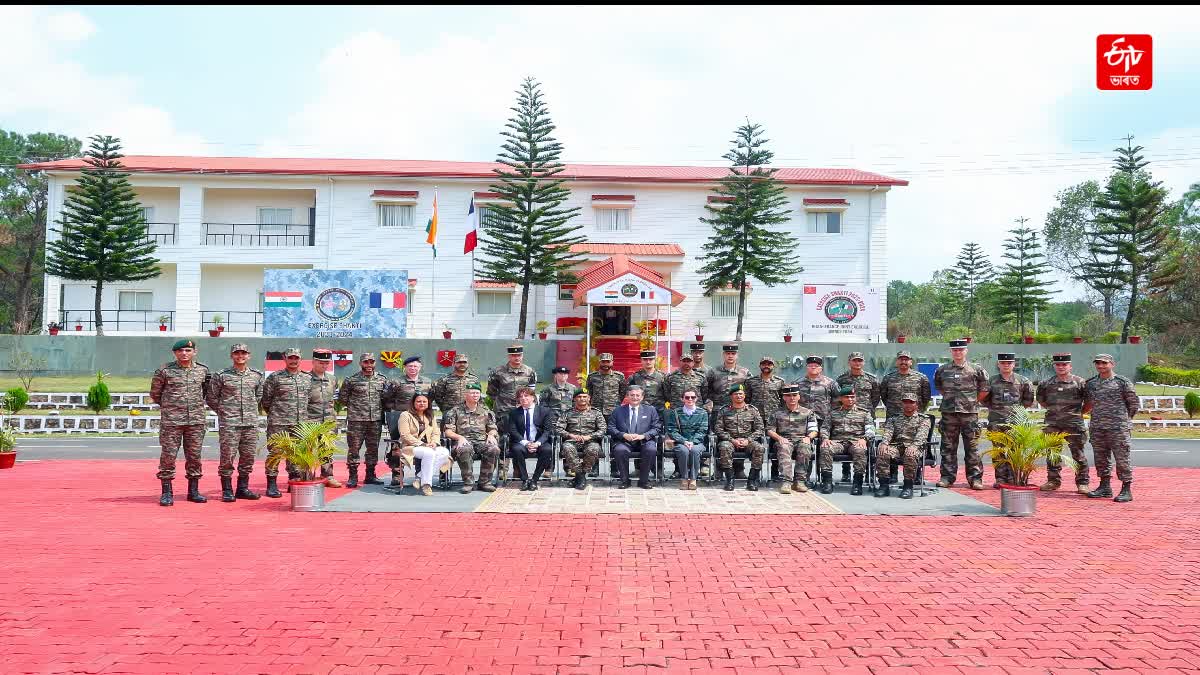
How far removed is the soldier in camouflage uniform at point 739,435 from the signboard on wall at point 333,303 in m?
16.7

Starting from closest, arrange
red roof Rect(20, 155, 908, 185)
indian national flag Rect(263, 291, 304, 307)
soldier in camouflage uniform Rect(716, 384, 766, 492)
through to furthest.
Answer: soldier in camouflage uniform Rect(716, 384, 766, 492) < indian national flag Rect(263, 291, 304, 307) < red roof Rect(20, 155, 908, 185)

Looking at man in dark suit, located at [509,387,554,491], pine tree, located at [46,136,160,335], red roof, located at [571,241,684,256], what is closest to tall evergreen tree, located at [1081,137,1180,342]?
red roof, located at [571,241,684,256]

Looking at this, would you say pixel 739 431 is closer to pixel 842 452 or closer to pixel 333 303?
pixel 842 452

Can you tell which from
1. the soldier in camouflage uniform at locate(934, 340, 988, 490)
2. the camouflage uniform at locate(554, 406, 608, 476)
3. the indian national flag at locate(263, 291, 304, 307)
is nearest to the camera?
the camouflage uniform at locate(554, 406, 608, 476)

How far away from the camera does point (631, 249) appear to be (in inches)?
1152

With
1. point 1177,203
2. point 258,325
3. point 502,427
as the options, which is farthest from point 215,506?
point 1177,203

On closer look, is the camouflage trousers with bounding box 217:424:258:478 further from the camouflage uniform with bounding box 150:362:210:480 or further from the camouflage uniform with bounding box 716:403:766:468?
the camouflage uniform with bounding box 716:403:766:468

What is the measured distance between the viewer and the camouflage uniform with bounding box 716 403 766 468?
9.23 metres

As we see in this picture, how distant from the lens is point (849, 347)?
2672cm

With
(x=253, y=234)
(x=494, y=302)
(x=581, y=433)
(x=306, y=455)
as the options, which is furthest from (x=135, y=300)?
(x=581, y=433)

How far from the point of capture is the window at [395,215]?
1176 inches

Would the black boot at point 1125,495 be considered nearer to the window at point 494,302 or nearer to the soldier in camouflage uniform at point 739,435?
the soldier in camouflage uniform at point 739,435

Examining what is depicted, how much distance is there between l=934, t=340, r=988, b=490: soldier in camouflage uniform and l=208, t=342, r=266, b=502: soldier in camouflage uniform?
26.1ft

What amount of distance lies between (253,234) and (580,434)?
25.5 metres
